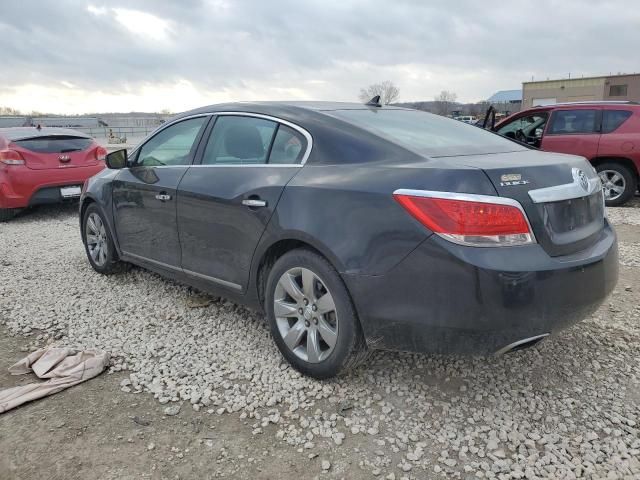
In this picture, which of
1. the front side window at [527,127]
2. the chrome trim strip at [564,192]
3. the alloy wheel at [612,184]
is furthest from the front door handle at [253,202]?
the alloy wheel at [612,184]

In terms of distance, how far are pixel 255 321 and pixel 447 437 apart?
1774mm

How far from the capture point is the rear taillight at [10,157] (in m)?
7.73

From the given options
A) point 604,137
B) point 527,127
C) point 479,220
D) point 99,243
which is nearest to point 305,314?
point 479,220

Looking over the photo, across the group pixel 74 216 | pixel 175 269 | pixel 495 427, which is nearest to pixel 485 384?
pixel 495 427

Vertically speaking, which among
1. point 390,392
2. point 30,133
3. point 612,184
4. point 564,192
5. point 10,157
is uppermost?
point 30,133

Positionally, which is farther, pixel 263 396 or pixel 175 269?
pixel 175 269

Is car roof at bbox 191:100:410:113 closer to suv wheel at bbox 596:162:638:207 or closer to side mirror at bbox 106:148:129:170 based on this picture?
side mirror at bbox 106:148:129:170

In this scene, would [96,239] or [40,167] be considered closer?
[96,239]

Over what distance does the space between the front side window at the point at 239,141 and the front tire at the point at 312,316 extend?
78cm

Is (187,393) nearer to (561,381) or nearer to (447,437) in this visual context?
(447,437)

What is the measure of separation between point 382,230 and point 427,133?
97 cm

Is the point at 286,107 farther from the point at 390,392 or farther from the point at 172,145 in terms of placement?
the point at 390,392

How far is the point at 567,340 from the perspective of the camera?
3.45 metres

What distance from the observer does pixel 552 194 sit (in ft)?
8.23
